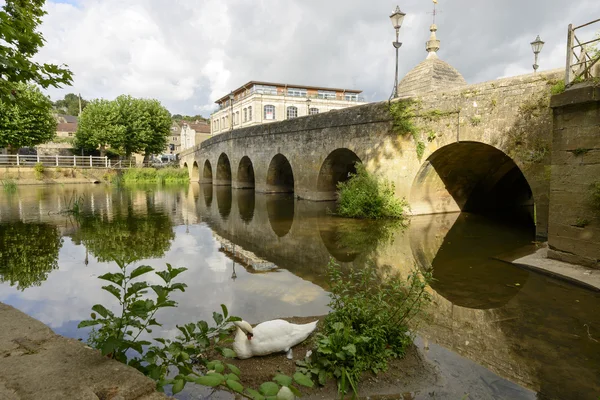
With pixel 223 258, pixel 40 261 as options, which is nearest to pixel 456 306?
pixel 223 258

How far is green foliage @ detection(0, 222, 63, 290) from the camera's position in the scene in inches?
235

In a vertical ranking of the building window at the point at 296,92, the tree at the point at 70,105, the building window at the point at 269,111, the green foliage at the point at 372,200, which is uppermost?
the tree at the point at 70,105

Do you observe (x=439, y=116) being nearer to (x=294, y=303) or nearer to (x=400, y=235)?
(x=400, y=235)

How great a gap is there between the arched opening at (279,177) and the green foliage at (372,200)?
8019mm

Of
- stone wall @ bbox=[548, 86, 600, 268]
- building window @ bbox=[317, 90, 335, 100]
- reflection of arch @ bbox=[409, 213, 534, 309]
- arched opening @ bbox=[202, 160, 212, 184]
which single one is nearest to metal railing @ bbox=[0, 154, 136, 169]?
arched opening @ bbox=[202, 160, 212, 184]

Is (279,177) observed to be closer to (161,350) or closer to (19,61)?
(19,61)

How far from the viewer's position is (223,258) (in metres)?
7.22

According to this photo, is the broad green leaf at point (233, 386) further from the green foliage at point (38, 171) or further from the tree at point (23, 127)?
the green foliage at point (38, 171)

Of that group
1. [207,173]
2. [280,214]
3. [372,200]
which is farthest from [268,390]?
[207,173]

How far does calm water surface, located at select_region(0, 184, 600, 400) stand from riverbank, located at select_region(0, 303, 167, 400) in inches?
25.0

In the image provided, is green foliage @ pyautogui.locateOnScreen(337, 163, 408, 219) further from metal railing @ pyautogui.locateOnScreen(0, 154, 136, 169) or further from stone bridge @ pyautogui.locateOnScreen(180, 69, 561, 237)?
metal railing @ pyautogui.locateOnScreen(0, 154, 136, 169)

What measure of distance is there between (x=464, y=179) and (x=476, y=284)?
7471mm

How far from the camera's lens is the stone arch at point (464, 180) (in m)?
11.0

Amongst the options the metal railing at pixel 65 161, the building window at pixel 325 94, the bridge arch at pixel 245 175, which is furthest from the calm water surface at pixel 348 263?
the building window at pixel 325 94
